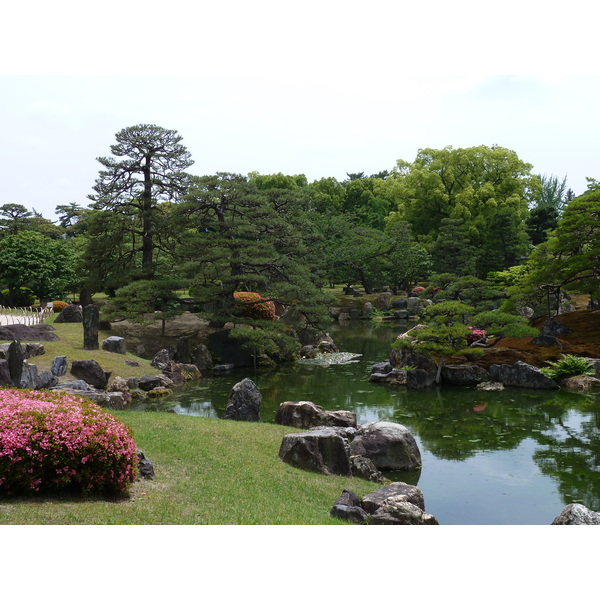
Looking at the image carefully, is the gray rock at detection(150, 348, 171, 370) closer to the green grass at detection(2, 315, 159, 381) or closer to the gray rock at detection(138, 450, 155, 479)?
the green grass at detection(2, 315, 159, 381)

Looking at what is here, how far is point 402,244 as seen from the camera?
46.9 m

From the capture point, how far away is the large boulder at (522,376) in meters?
19.3

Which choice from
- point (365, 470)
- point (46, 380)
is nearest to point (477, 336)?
point (365, 470)

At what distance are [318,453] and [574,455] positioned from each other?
234 inches

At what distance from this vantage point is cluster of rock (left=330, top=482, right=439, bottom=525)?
26.1 ft

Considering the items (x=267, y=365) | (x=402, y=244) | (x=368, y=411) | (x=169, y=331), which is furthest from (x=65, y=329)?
(x=402, y=244)

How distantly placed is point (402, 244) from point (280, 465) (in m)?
38.8

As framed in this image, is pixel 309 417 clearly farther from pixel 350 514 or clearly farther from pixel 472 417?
pixel 350 514

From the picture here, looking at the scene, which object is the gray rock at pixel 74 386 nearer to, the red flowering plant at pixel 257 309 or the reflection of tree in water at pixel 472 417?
the reflection of tree in water at pixel 472 417

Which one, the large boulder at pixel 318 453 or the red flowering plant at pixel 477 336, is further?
the red flowering plant at pixel 477 336

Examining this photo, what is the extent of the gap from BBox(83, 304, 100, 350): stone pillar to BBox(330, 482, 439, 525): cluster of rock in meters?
14.1

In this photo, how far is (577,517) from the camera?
7172mm

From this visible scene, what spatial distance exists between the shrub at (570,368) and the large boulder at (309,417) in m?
9.82

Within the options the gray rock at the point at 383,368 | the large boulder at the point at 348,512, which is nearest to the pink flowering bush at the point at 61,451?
the large boulder at the point at 348,512
